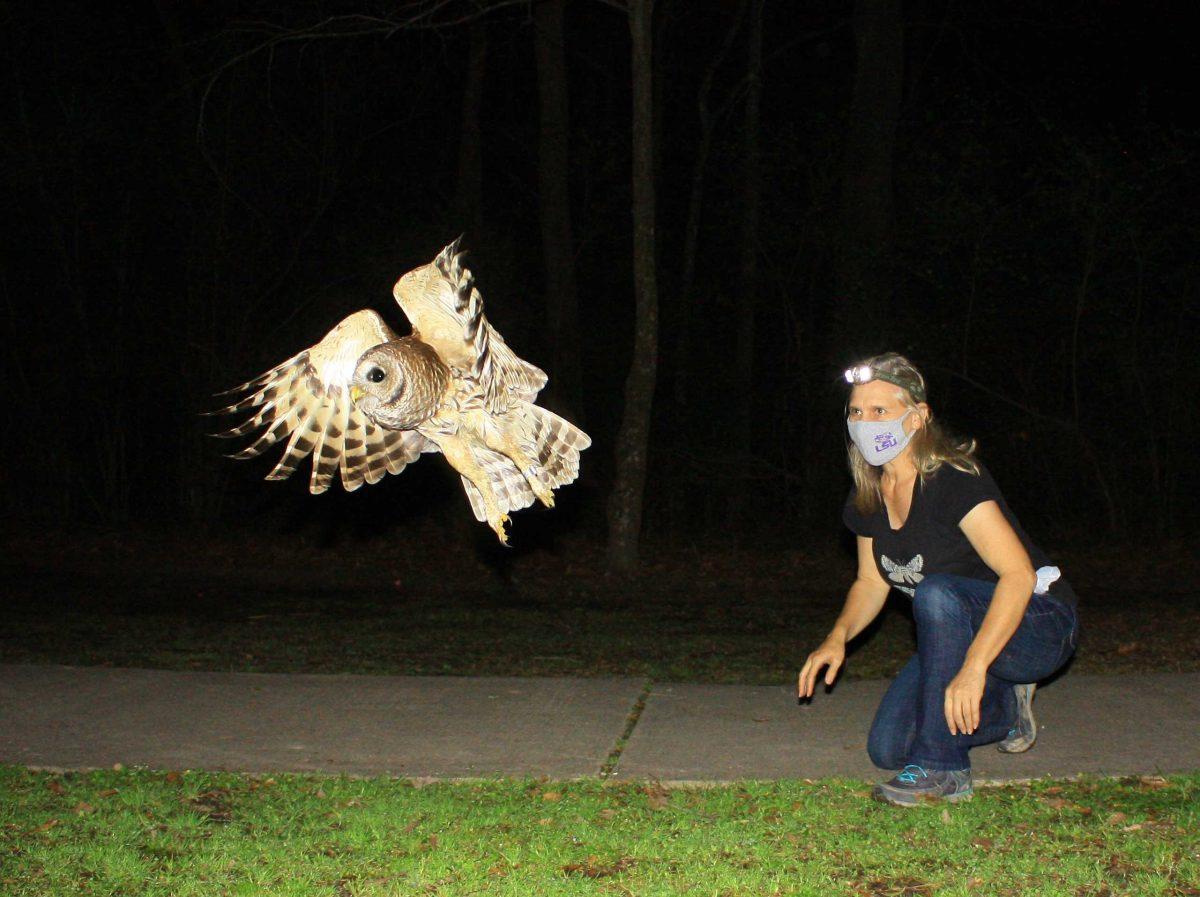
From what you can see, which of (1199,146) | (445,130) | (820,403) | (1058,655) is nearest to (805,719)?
(1058,655)

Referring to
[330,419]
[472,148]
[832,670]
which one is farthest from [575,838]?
[472,148]

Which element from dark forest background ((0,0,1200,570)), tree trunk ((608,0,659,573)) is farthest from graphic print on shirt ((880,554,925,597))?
dark forest background ((0,0,1200,570))

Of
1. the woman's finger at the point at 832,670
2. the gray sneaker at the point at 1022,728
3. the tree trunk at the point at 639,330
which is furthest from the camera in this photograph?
the tree trunk at the point at 639,330

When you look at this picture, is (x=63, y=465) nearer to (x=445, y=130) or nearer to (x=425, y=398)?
(x=445, y=130)

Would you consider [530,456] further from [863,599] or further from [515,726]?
[515,726]

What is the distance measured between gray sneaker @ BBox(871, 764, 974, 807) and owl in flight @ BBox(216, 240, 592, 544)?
5.90ft

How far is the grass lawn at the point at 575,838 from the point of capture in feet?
13.0

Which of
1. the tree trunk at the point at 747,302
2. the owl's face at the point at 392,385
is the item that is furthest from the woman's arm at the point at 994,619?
the tree trunk at the point at 747,302

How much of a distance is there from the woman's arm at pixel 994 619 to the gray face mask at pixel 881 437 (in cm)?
40

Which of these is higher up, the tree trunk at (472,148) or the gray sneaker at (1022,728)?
the tree trunk at (472,148)

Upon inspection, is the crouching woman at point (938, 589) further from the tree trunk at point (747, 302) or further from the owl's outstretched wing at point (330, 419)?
the tree trunk at point (747, 302)

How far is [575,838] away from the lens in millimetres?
4352

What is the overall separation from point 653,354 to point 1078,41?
937 cm

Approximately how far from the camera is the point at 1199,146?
1305cm
